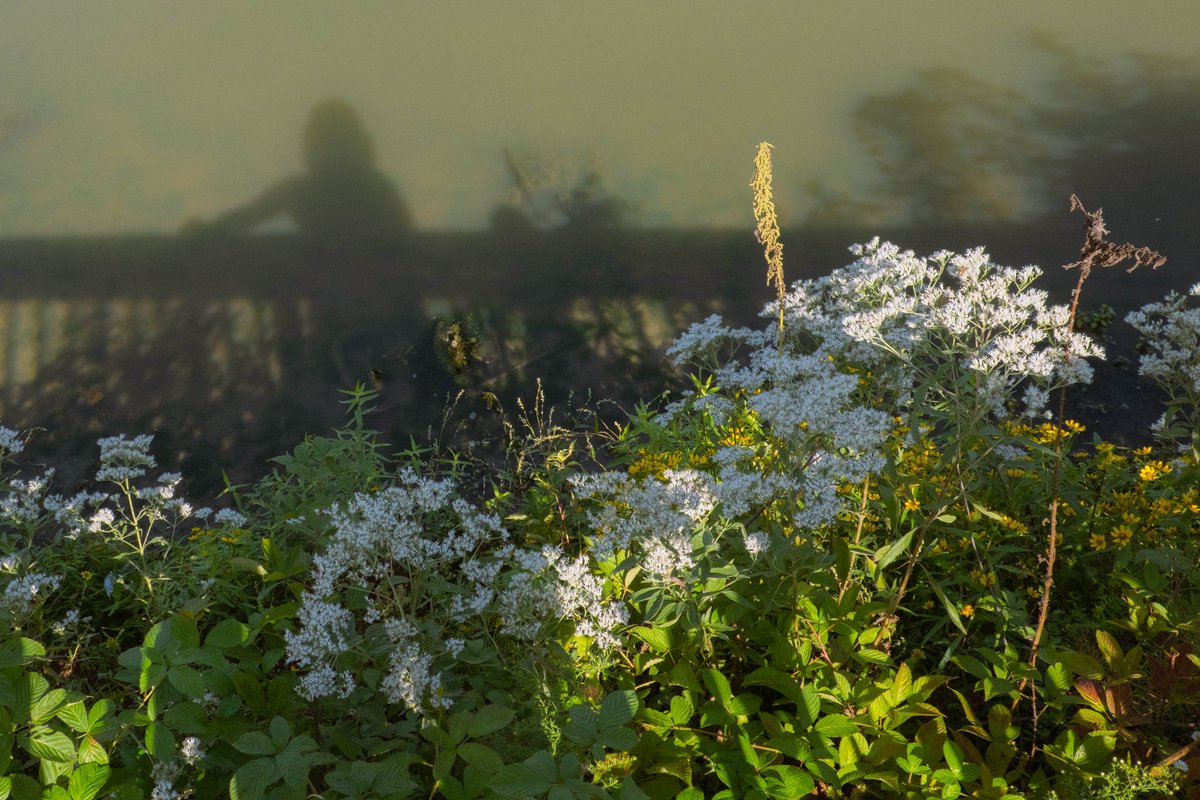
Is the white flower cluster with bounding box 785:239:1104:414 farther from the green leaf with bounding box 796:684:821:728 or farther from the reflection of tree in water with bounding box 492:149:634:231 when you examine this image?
the reflection of tree in water with bounding box 492:149:634:231

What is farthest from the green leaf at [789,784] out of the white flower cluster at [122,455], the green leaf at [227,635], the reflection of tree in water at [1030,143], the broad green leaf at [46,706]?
the reflection of tree in water at [1030,143]

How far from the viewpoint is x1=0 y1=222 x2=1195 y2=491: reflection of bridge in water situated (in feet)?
13.8

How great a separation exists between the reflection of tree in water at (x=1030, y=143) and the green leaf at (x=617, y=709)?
3.77 metres

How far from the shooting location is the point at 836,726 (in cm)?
162

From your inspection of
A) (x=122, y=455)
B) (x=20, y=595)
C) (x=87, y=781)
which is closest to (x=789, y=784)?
(x=87, y=781)

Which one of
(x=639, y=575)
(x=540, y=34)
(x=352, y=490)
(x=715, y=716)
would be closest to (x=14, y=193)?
(x=540, y=34)

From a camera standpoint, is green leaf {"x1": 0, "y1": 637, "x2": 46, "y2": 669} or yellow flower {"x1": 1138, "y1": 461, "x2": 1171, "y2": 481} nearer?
green leaf {"x1": 0, "y1": 637, "x2": 46, "y2": 669}

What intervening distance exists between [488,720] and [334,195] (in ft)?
14.1

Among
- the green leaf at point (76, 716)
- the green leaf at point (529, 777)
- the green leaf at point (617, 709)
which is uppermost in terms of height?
the green leaf at point (76, 716)

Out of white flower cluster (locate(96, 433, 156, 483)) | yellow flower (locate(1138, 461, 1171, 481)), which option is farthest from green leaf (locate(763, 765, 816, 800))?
white flower cluster (locate(96, 433, 156, 483))

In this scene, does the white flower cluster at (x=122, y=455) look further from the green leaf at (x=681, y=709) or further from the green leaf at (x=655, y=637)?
the green leaf at (x=681, y=709)

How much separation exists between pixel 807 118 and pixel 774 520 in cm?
376

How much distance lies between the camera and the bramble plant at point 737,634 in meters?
1.52

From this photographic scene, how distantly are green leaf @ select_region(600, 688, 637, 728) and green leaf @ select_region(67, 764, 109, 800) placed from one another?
770 mm
